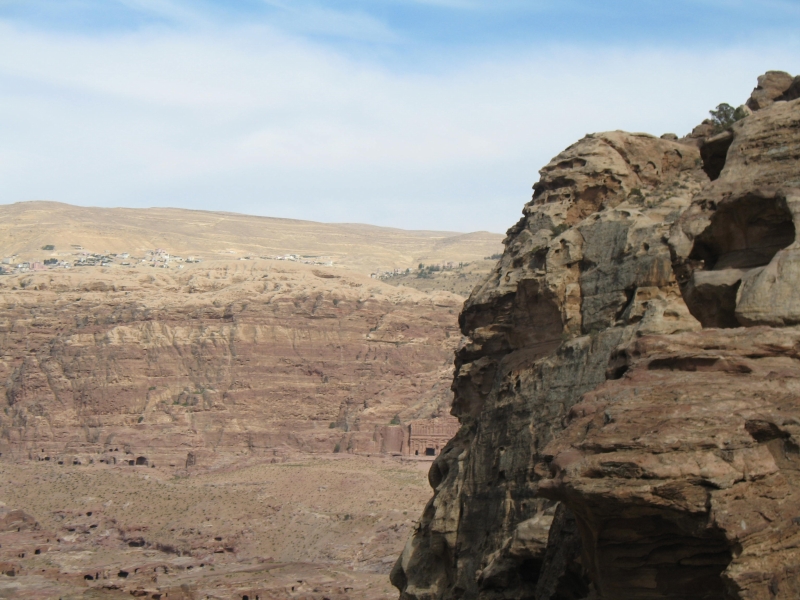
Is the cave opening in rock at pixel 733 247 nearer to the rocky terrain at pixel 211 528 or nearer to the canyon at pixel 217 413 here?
the rocky terrain at pixel 211 528

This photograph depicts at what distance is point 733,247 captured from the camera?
17.4 meters

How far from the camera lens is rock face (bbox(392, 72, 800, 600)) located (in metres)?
13.3

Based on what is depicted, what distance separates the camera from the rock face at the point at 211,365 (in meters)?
114

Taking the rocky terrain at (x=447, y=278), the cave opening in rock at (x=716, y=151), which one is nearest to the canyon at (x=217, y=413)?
the rocky terrain at (x=447, y=278)

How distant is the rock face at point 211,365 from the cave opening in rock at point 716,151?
3550 inches

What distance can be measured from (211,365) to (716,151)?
102230 millimetres

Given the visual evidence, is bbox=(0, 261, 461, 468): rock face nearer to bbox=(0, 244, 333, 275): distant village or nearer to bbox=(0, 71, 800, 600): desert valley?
bbox=(0, 71, 800, 600): desert valley

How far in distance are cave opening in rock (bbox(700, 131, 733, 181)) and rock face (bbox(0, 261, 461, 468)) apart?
296ft

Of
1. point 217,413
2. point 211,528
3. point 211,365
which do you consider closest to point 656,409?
point 211,528

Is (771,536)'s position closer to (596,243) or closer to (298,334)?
(596,243)

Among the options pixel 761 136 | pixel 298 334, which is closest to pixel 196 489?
→ pixel 298 334

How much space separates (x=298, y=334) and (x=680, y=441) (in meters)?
110

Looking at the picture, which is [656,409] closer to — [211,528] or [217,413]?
[211,528]

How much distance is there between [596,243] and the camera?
92.5 ft
